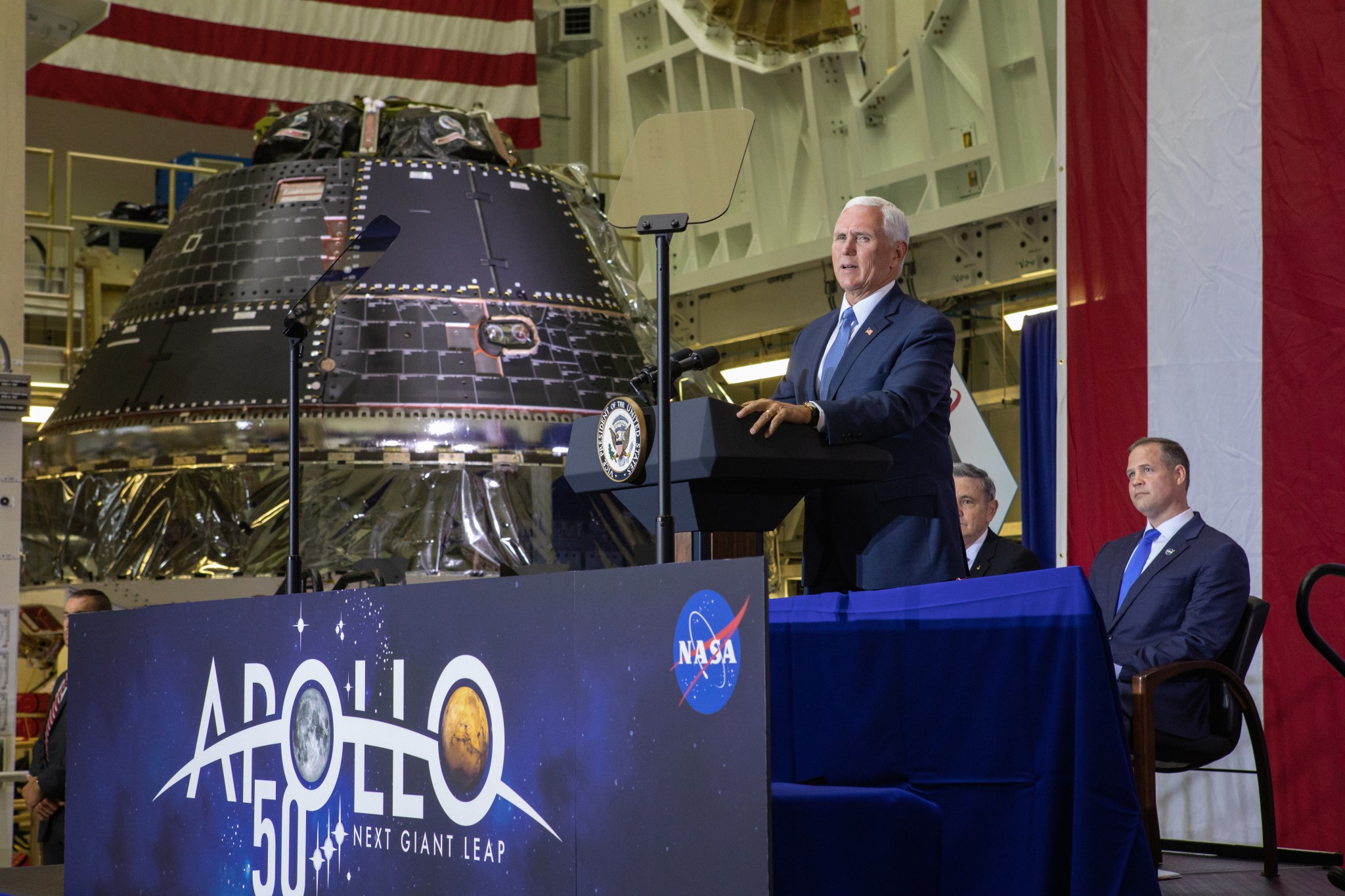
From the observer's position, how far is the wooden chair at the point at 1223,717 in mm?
3619

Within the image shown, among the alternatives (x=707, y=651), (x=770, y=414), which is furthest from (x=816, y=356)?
(x=707, y=651)

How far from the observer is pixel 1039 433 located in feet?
30.8

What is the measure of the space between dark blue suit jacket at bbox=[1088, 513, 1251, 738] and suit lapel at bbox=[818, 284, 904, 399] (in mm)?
1083

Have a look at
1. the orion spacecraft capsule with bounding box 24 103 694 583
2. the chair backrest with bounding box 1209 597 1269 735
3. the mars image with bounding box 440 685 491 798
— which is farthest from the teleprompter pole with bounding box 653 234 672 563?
the orion spacecraft capsule with bounding box 24 103 694 583

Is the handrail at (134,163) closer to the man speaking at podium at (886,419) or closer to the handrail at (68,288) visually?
the handrail at (68,288)

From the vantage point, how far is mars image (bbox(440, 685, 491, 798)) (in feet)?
8.46

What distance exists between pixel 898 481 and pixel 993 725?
0.59 m

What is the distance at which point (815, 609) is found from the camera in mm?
3123

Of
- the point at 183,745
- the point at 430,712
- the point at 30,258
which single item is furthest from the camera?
the point at 30,258

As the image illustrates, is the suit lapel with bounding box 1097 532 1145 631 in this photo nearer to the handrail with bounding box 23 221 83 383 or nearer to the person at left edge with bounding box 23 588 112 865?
the person at left edge with bounding box 23 588 112 865

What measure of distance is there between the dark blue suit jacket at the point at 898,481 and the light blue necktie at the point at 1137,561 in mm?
1434

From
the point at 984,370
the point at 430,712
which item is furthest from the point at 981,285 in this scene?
the point at 430,712

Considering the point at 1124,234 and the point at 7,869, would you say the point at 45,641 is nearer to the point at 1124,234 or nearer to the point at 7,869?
the point at 7,869

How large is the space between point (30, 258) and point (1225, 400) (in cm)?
999
